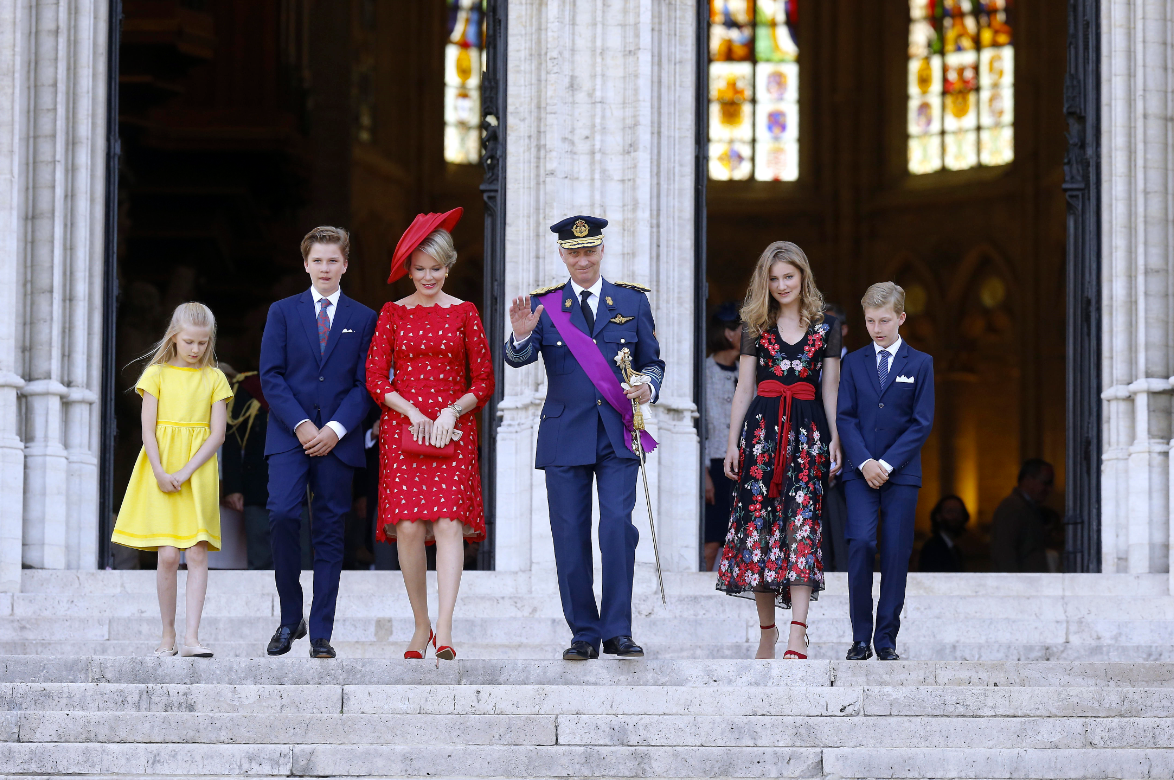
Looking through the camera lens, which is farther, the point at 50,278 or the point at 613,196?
the point at 613,196

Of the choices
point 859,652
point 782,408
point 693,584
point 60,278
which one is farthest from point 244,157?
point 859,652

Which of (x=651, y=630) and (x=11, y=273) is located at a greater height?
(x=11, y=273)

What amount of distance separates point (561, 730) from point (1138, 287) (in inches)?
186

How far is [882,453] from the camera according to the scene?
7070mm

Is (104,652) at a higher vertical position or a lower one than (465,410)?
lower

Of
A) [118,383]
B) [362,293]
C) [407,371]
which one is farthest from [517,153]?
[362,293]

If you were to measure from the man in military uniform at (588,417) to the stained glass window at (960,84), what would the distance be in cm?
1353

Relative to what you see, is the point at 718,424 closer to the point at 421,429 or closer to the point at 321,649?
the point at 421,429

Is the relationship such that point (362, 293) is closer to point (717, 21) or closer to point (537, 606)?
point (717, 21)

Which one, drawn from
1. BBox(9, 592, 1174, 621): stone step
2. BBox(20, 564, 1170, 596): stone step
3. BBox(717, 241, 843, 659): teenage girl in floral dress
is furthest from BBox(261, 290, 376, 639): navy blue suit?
BBox(20, 564, 1170, 596): stone step

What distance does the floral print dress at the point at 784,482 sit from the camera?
6.97 metres

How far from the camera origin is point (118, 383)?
15.2 metres

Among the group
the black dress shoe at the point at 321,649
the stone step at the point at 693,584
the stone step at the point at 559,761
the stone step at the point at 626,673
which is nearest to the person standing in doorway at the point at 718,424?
the stone step at the point at 693,584

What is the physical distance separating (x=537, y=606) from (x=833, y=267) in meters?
12.5
